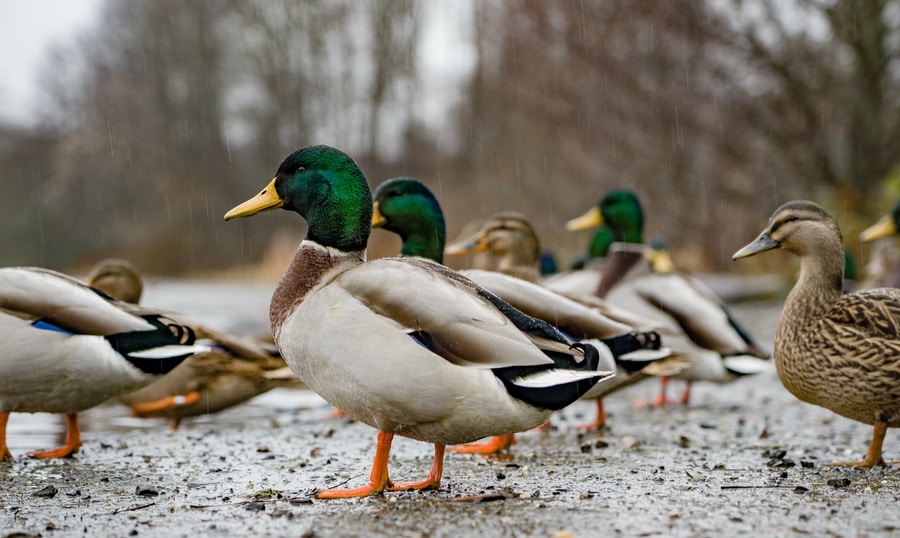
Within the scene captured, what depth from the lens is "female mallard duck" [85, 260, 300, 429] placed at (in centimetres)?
521

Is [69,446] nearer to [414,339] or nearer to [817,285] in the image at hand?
[414,339]

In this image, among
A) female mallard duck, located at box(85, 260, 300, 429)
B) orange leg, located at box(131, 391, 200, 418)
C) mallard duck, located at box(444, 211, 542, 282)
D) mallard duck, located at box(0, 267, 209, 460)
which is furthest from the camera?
mallard duck, located at box(444, 211, 542, 282)

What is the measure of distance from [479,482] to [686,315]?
3025mm

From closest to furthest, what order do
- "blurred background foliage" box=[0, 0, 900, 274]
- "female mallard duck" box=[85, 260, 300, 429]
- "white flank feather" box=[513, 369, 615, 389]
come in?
"white flank feather" box=[513, 369, 615, 389], "female mallard duck" box=[85, 260, 300, 429], "blurred background foliage" box=[0, 0, 900, 274]

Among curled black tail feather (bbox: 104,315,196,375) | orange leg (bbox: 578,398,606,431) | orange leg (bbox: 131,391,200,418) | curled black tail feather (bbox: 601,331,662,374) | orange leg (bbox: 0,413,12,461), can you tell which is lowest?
orange leg (bbox: 578,398,606,431)

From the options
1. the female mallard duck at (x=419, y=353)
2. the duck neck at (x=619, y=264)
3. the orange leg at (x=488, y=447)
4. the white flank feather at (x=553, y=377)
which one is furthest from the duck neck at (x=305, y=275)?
the duck neck at (x=619, y=264)

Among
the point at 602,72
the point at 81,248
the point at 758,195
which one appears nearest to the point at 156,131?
the point at 81,248

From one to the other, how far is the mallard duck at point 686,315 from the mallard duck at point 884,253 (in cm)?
124

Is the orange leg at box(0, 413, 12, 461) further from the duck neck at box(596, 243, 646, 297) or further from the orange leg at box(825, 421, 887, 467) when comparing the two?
the duck neck at box(596, 243, 646, 297)

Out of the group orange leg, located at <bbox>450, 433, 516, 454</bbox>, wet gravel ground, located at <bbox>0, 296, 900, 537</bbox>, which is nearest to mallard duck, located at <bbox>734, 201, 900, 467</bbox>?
wet gravel ground, located at <bbox>0, 296, 900, 537</bbox>

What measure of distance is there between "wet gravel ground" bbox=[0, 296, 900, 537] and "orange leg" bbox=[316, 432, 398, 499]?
60 mm

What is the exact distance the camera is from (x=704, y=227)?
1642 centimetres

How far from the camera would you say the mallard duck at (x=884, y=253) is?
698 cm

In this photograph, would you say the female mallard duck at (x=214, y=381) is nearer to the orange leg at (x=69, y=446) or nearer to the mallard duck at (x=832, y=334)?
the orange leg at (x=69, y=446)
